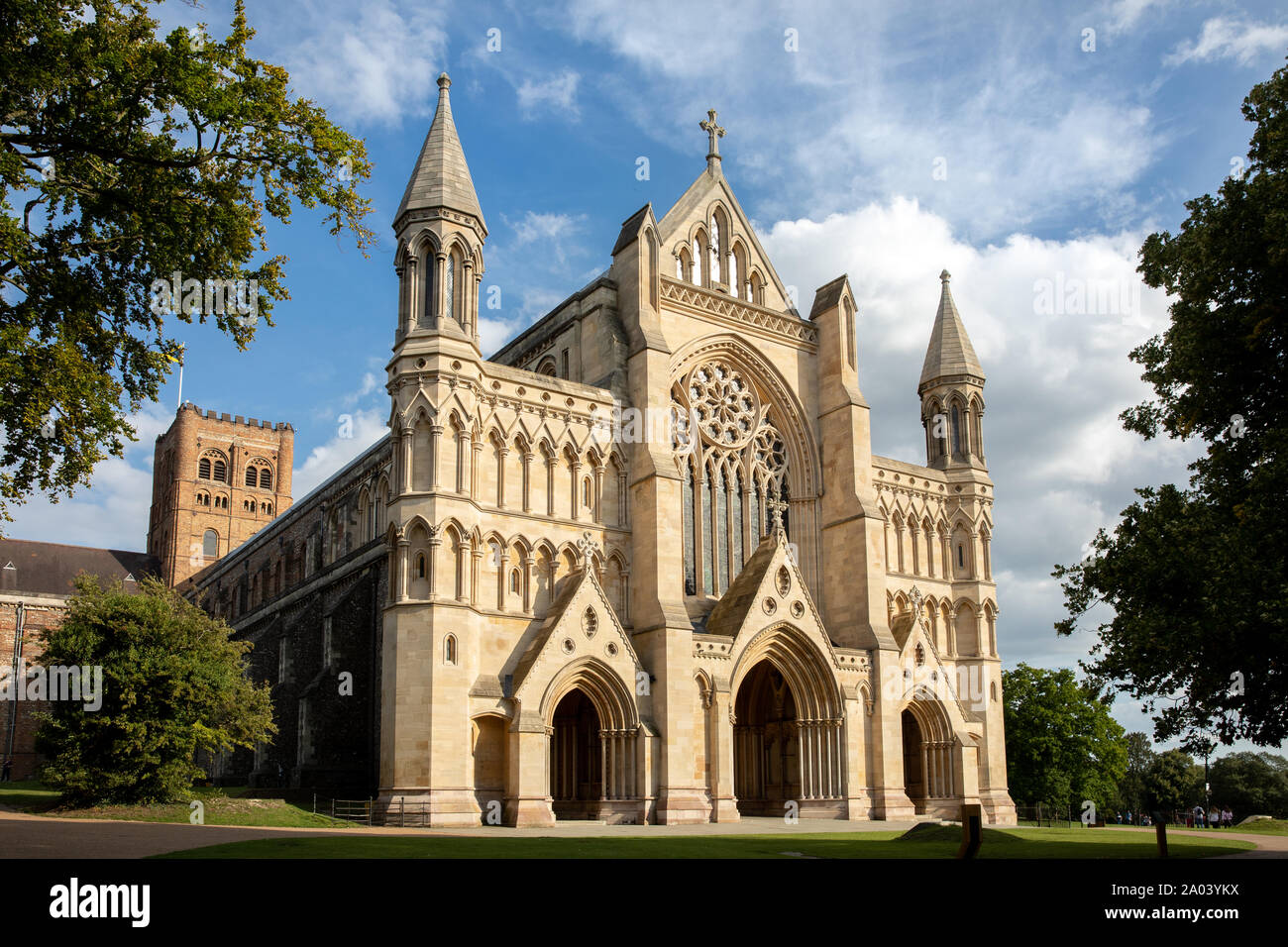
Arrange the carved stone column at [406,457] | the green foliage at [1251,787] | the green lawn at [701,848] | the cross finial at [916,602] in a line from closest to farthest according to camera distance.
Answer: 1. the green lawn at [701,848]
2. the carved stone column at [406,457]
3. the cross finial at [916,602]
4. the green foliage at [1251,787]

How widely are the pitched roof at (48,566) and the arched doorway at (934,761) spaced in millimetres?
52644

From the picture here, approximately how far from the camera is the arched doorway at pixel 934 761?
131 ft

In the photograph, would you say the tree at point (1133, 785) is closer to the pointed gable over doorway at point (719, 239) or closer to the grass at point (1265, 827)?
the grass at point (1265, 827)

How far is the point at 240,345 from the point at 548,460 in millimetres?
17345

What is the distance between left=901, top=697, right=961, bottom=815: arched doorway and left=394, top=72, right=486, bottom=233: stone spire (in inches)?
885

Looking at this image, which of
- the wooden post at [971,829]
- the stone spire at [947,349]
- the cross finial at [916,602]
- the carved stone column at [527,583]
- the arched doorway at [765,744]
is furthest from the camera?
the stone spire at [947,349]

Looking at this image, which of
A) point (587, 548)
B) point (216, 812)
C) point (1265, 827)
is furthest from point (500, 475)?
point (1265, 827)

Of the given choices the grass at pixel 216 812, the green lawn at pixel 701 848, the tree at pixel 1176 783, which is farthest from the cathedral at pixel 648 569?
the tree at pixel 1176 783

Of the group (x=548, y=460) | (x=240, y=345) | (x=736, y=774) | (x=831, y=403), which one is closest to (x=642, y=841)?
(x=240, y=345)

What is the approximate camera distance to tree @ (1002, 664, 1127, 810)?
53156 mm

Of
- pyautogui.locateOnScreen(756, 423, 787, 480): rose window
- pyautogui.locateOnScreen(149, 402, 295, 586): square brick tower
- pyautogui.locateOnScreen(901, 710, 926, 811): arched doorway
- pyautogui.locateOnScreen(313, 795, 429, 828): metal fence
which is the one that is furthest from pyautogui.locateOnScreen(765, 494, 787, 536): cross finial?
pyautogui.locateOnScreen(149, 402, 295, 586): square brick tower

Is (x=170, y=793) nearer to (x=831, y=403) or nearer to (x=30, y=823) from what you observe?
(x=30, y=823)

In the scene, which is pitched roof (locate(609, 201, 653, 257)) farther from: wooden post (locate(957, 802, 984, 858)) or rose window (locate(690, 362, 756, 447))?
wooden post (locate(957, 802, 984, 858))

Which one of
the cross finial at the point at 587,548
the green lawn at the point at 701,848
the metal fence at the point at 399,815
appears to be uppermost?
the cross finial at the point at 587,548
